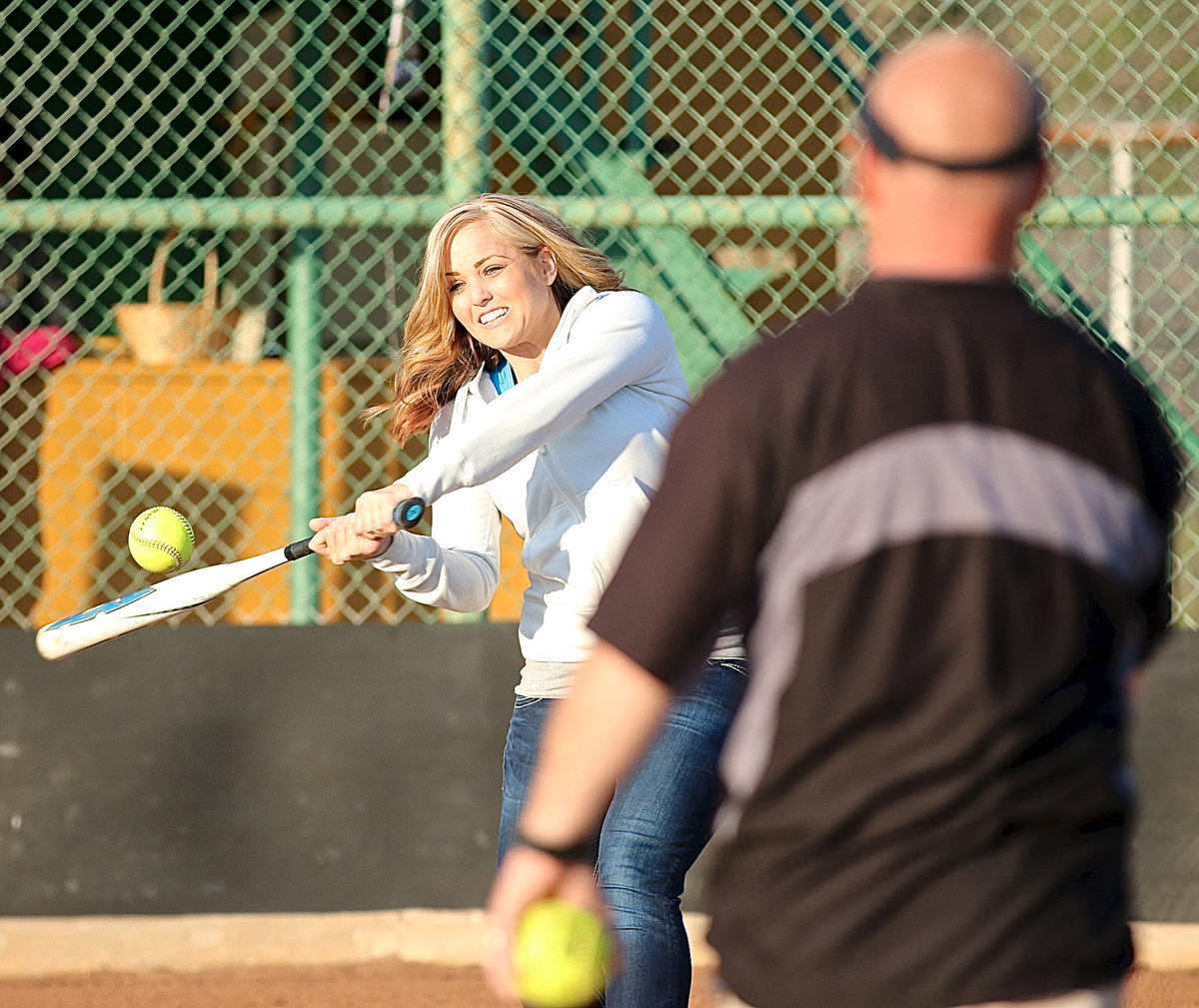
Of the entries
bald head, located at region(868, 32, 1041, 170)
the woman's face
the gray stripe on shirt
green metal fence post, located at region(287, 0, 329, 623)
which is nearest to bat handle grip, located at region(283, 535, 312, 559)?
the woman's face

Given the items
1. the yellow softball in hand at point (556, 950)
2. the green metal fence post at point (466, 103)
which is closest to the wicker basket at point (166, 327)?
the green metal fence post at point (466, 103)

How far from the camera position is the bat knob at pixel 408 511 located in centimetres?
286

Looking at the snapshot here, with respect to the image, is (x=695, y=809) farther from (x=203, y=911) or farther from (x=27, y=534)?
(x=27, y=534)

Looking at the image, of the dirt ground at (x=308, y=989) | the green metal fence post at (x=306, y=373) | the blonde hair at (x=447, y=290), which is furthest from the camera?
the green metal fence post at (x=306, y=373)

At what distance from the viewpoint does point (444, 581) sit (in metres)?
3.20

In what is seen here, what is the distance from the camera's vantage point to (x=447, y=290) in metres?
3.24

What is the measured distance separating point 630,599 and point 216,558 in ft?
12.6

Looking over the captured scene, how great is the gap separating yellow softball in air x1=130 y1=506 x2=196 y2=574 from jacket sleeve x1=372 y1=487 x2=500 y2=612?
0.62 m

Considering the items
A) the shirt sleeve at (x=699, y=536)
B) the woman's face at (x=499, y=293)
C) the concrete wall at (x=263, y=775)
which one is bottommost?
the concrete wall at (x=263, y=775)

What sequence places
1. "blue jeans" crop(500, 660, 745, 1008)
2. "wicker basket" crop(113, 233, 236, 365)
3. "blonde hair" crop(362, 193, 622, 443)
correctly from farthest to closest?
"wicker basket" crop(113, 233, 236, 365) → "blonde hair" crop(362, 193, 622, 443) → "blue jeans" crop(500, 660, 745, 1008)

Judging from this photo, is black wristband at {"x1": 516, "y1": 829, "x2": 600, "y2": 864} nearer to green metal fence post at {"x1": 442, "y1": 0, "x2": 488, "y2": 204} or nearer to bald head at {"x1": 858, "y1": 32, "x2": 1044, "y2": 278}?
bald head at {"x1": 858, "y1": 32, "x2": 1044, "y2": 278}

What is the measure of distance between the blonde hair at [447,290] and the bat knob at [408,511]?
18.5 inches

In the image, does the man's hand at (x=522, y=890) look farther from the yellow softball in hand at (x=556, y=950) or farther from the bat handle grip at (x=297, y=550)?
the bat handle grip at (x=297, y=550)

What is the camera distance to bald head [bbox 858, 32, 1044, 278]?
145 centimetres
